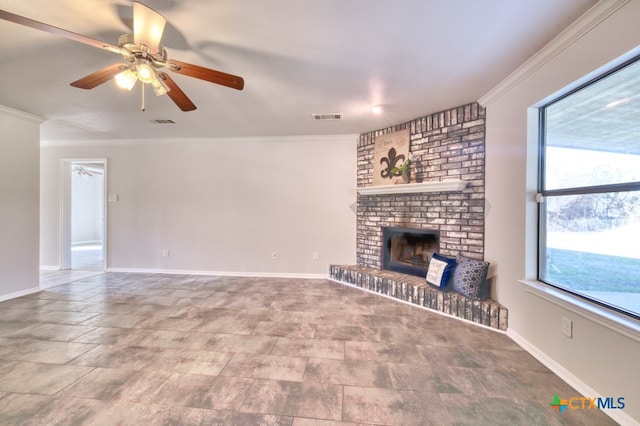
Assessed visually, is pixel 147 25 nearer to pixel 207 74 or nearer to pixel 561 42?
pixel 207 74

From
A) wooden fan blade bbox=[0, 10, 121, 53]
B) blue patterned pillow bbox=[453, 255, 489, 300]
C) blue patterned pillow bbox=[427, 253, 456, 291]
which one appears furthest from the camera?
blue patterned pillow bbox=[427, 253, 456, 291]

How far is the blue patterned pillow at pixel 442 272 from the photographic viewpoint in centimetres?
300

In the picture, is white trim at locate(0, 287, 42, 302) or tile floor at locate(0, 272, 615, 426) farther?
white trim at locate(0, 287, 42, 302)

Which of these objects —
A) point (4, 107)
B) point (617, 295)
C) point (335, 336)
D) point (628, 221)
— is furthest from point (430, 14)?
point (4, 107)

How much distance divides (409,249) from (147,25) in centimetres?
370

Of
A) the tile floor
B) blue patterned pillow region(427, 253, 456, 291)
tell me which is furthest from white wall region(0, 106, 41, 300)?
blue patterned pillow region(427, 253, 456, 291)

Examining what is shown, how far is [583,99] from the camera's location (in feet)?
6.12

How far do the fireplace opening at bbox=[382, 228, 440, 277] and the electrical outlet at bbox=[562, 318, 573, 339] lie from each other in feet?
5.16

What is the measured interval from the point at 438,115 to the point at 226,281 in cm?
401

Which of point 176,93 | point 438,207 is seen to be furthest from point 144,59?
point 438,207

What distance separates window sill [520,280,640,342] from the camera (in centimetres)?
144

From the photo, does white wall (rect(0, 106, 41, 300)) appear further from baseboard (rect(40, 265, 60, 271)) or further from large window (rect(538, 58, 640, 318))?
large window (rect(538, 58, 640, 318))

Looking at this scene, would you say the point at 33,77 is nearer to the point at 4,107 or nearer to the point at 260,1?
the point at 4,107

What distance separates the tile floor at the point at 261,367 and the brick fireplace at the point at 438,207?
0.74ft
